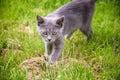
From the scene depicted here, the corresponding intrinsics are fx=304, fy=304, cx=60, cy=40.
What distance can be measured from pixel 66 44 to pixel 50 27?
A: 760mm

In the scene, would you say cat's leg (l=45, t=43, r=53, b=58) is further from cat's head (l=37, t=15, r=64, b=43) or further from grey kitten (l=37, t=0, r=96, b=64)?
cat's head (l=37, t=15, r=64, b=43)

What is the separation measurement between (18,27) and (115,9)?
2216 mm

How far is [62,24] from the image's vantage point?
418 cm

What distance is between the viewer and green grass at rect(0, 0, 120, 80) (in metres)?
3.46

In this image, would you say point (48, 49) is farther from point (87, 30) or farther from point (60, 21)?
point (87, 30)

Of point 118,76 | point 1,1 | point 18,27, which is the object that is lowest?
point 118,76

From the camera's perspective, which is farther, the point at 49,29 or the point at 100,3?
the point at 100,3

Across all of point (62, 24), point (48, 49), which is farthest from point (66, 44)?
point (62, 24)

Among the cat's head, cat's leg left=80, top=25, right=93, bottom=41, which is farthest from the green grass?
the cat's head

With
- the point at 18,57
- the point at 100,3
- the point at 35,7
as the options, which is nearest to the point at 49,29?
the point at 18,57

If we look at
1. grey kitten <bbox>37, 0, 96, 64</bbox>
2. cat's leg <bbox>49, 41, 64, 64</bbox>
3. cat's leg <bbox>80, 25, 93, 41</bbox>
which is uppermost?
grey kitten <bbox>37, 0, 96, 64</bbox>

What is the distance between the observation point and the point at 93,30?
5.36 m

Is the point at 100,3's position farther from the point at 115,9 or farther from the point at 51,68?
the point at 51,68

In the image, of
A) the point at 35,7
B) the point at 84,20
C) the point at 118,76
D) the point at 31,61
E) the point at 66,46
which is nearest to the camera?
the point at 118,76
